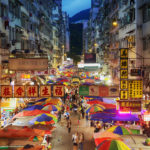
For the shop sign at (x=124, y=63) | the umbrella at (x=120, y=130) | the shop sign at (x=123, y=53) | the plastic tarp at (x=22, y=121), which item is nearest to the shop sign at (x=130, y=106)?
the umbrella at (x=120, y=130)

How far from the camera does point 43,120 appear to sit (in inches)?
685

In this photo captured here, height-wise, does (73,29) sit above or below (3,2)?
above

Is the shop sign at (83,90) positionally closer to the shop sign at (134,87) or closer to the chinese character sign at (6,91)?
the shop sign at (134,87)

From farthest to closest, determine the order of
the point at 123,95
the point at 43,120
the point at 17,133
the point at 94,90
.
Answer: the point at 94,90
the point at 43,120
the point at 123,95
the point at 17,133

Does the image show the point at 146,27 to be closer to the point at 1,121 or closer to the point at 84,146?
the point at 84,146

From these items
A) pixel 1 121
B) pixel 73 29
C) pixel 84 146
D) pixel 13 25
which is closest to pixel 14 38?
pixel 13 25

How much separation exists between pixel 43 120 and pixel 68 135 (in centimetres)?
362

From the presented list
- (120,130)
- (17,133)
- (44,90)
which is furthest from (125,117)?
(17,133)

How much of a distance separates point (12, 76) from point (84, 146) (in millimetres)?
11353

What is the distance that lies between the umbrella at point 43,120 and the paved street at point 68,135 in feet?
5.69

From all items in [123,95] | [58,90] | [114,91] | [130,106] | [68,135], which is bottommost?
[68,135]

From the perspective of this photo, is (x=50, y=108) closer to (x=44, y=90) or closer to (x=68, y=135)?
(x=68, y=135)

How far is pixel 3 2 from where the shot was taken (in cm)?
2336

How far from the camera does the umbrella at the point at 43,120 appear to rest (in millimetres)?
17234
